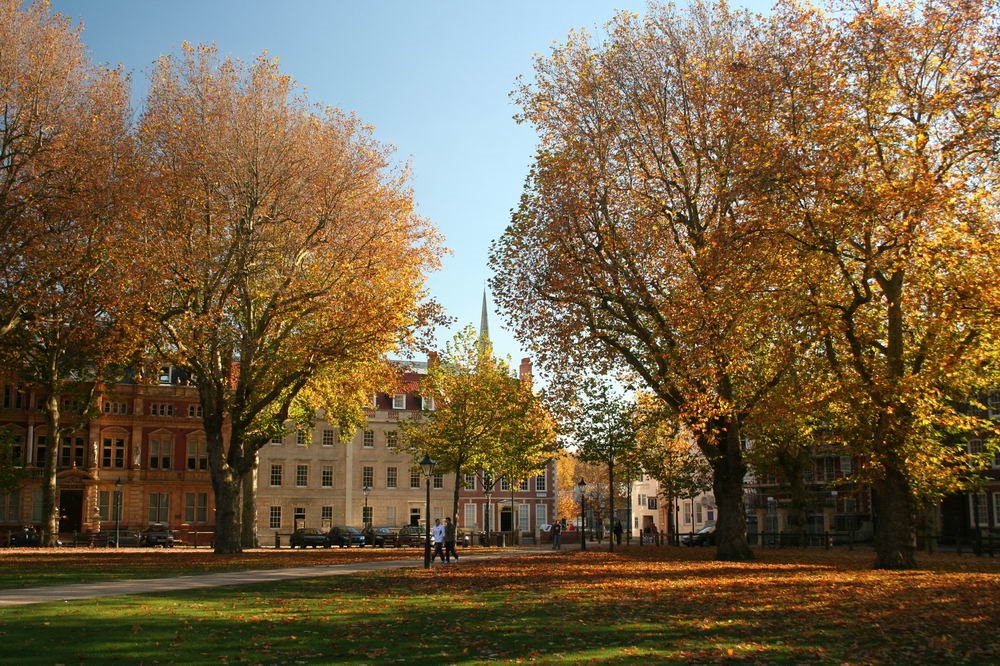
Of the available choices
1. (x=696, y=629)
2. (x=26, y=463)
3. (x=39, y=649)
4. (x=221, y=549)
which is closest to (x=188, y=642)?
(x=39, y=649)

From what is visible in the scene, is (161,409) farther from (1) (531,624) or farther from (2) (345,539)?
(1) (531,624)

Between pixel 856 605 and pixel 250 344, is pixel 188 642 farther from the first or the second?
pixel 250 344

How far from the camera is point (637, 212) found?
33.7 m

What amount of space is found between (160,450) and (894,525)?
57.7m

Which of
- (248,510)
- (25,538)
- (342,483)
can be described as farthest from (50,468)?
(342,483)

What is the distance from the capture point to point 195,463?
72500 millimetres

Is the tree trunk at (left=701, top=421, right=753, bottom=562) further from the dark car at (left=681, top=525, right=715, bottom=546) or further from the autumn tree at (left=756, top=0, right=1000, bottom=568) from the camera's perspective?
the dark car at (left=681, top=525, right=715, bottom=546)

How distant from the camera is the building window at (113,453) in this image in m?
69.4

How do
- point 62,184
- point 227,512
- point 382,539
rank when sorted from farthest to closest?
point 382,539 < point 227,512 < point 62,184

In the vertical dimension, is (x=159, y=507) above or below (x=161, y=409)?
below

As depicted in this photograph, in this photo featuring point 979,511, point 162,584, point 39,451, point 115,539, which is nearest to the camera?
point 162,584

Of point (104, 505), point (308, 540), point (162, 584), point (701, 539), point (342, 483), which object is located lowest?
point (701, 539)

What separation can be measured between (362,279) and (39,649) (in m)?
24.6

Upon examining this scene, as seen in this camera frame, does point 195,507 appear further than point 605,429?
Yes
